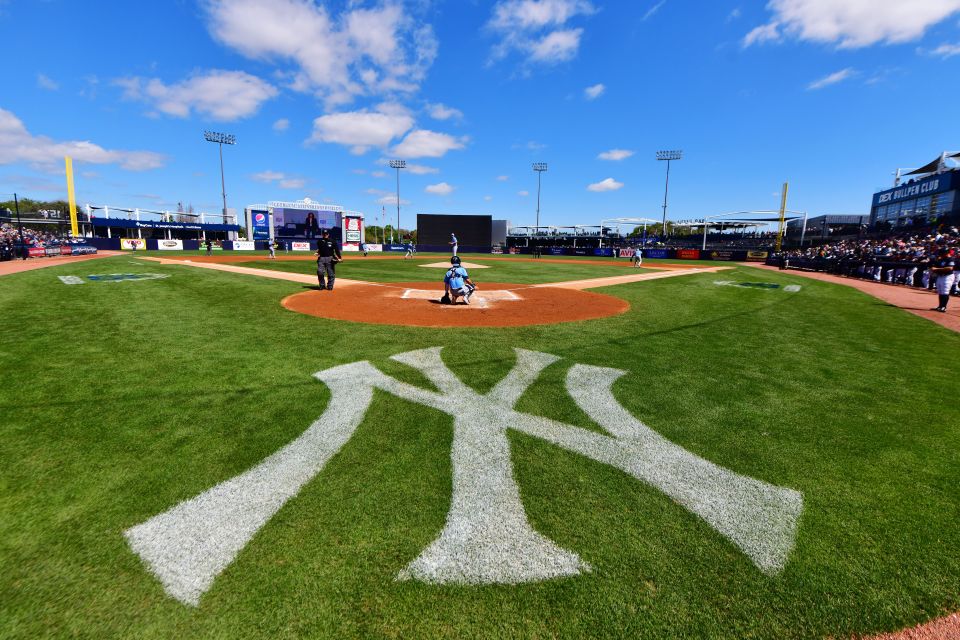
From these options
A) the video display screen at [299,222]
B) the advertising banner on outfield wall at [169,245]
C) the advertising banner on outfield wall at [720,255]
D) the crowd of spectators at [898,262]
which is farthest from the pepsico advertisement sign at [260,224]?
the crowd of spectators at [898,262]

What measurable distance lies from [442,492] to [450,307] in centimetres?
891

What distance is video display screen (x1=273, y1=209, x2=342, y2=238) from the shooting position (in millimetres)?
75375

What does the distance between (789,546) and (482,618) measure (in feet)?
7.36

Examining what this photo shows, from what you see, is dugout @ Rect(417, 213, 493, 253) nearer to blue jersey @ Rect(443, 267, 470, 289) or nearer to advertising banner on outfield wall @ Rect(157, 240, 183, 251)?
advertising banner on outfield wall @ Rect(157, 240, 183, 251)

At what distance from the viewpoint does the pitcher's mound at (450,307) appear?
10438mm

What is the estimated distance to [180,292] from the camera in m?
14.1

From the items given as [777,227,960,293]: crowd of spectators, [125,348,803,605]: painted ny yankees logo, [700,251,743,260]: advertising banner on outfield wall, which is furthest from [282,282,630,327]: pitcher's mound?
[700,251,743,260]: advertising banner on outfield wall

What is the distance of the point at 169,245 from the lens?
5622 cm

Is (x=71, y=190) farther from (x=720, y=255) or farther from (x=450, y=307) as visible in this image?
(x=720, y=255)

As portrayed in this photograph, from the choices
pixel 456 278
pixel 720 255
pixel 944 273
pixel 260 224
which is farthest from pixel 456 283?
pixel 260 224

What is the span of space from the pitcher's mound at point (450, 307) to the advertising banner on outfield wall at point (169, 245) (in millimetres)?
55177

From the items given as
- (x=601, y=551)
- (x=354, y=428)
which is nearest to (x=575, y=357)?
(x=354, y=428)

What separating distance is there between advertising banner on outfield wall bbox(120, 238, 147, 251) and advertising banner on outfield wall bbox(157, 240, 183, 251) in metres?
1.62

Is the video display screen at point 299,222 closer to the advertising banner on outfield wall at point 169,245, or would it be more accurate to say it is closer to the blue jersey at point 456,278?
the advertising banner on outfield wall at point 169,245
